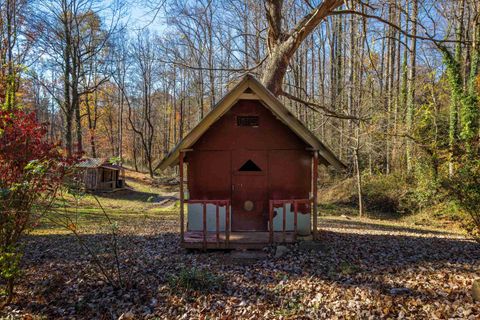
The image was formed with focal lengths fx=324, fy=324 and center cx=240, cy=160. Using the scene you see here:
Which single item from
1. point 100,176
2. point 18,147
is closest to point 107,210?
point 100,176

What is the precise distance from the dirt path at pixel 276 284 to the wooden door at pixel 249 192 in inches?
56.8

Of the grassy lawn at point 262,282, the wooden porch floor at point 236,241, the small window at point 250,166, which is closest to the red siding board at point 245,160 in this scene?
the small window at point 250,166

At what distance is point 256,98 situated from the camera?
835cm

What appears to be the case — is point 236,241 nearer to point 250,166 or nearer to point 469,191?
Answer: point 250,166

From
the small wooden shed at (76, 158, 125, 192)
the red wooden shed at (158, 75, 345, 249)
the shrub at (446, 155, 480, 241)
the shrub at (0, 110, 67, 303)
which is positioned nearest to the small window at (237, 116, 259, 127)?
the red wooden shed at (158, 75, 345, 249)

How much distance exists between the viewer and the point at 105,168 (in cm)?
2967

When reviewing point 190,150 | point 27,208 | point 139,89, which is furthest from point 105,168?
point 27,208

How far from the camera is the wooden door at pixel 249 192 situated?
9062mm

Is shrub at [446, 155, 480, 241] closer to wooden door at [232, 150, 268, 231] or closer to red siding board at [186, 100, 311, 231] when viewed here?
red siding board at [186, 100, 311, 231]

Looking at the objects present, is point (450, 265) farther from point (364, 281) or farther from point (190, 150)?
point (190, 150)

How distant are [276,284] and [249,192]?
3.37 m

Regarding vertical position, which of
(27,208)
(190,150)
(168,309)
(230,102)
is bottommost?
(168,309)

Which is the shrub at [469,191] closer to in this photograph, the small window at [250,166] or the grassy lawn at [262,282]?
the grassy lawn at [262,282]

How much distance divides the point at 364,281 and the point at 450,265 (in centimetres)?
202
